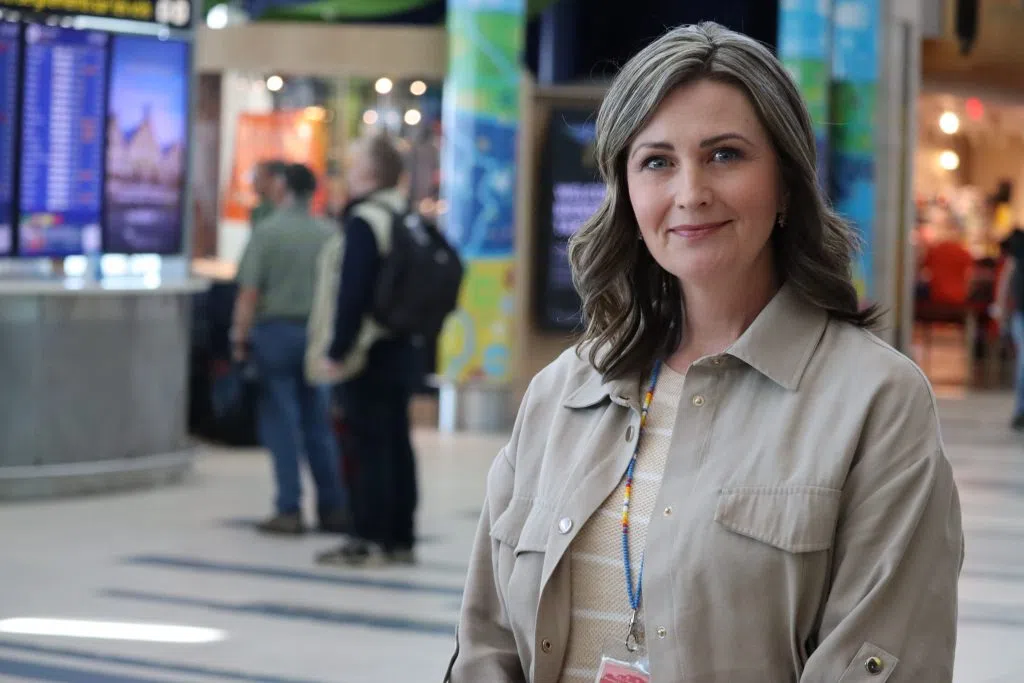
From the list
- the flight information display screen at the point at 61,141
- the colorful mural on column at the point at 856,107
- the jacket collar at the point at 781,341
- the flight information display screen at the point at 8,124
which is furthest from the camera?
the colorful mural on column at the point at 856,107

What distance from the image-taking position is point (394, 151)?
7.01 meters

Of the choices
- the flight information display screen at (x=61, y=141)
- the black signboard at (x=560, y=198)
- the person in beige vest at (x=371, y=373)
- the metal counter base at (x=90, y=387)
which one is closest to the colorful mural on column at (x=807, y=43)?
the black signboard at (x=560, y=198)

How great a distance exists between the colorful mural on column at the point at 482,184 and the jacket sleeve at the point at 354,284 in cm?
544

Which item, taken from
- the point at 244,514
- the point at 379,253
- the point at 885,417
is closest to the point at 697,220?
the point at 885,417

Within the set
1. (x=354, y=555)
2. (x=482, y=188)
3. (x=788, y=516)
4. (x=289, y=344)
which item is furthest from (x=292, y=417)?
(x=788, y=516)

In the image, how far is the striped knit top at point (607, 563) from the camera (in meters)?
1.94

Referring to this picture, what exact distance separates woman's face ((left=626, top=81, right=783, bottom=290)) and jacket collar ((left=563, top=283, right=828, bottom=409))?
0.22ft

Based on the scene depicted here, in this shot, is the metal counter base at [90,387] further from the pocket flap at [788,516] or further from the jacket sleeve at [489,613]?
the pocket flap at [788,516]

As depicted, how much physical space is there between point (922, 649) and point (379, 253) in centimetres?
514

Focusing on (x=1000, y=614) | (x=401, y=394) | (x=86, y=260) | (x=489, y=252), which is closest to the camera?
(x=1000, y=614)

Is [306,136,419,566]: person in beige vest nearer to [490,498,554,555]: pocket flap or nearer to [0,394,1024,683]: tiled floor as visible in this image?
[0,394,1024,683]: tiled floor

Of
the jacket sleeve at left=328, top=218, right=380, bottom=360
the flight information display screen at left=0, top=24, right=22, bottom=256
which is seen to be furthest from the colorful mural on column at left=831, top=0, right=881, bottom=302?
the jacket sleeve at left=328, top=218, right=380, bottom=360

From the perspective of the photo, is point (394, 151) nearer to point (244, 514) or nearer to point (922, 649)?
point (244, 514)

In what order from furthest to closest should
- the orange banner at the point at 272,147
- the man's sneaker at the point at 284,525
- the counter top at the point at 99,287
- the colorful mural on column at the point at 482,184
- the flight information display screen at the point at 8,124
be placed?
the orange banner at the point at 272,147, the colorful mural on column at the point at 482,184, the flight information display screen at the point at 8,124, the counter top at the point at 99,287, the man's sneaker at the point at 284,525
